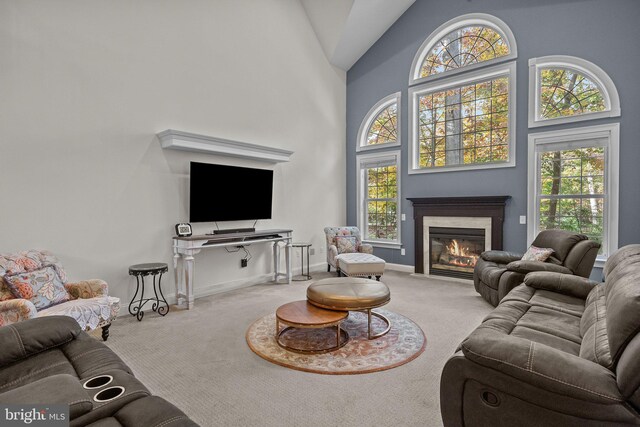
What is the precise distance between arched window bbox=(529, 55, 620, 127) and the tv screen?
13.7 ft

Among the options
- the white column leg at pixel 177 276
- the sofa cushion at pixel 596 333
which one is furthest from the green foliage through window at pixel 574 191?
the white column leg at pixel 177 276

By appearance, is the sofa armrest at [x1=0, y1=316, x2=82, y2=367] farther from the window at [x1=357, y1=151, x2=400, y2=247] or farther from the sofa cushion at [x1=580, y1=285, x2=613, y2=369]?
the window at [x1=357, y1=151, x2=400, y2=247]

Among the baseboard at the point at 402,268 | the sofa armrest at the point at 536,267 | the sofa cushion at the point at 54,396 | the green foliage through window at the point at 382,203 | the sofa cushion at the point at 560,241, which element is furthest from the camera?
the green foliage through window at the point at 382,203

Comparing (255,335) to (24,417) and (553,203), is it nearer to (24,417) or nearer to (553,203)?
(24,417)

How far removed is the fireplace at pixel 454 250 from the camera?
5.49 m

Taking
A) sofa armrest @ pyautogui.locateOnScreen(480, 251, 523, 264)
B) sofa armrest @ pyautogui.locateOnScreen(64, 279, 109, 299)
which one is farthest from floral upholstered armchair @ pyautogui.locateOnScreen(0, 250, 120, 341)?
sofa armrest @ pyautogui.locateOnScreen(480, 251, 523, 264)

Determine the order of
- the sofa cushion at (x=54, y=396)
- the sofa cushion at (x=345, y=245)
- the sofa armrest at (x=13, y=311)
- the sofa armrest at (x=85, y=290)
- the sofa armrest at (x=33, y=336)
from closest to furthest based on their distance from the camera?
the sofa cushion at (x=54, y=396)
the sofa armrest at (x=33, y=336)
the sofa armrest at (x=13, y=311)
the sofa armrest at (x=85, y=290)
the sofa cushion at (x=345, y=245)

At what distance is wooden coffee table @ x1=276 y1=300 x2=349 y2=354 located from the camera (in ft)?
9.02

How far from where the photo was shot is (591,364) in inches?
55.7

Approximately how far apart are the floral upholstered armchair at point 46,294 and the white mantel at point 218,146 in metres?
1.79

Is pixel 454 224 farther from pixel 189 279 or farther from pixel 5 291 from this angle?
pixel 5 291

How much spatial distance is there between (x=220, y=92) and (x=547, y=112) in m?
4.82

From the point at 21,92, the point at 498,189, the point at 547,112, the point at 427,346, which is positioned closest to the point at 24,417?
the point at 427,346

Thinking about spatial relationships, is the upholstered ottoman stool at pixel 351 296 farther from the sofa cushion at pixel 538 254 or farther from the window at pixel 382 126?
the window at pixel 382 126
